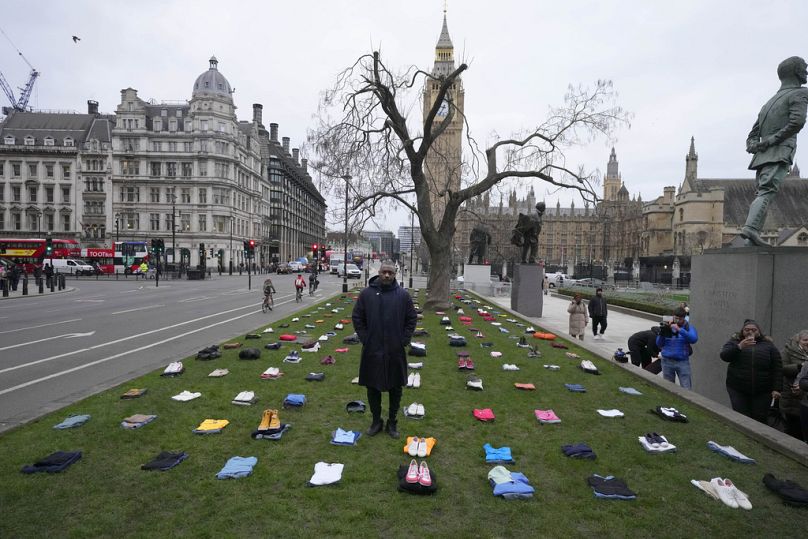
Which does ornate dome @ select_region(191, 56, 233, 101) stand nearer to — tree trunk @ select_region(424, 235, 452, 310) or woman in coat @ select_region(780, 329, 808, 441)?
tree trunk @ select_region(424, 235, 452, 310)

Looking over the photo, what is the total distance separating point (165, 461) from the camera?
4.91m

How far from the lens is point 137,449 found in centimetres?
532

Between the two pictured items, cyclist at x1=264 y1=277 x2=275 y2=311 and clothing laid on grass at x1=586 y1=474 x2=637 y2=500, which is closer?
clothing laid on grass at x1=586 y1=474 x2=637 y2=500

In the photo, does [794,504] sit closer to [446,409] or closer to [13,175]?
[446,409]

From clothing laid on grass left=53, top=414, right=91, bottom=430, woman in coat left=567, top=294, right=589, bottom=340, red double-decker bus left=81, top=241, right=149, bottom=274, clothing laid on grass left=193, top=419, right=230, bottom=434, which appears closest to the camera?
clothing laid on grass left=193, top=419, right=230, bottom=434

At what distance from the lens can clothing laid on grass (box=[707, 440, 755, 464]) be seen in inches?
203

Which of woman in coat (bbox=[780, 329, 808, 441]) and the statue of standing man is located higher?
the statue of standing man

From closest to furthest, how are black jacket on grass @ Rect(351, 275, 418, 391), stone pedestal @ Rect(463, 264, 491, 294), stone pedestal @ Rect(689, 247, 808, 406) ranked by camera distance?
black jacket on grass @ Rect(351, 275, 418, 391) → stone pedestal @ Rect(689, 247, 808, 406) → stone pedestal @ Rect(463, 264, 491, 294)

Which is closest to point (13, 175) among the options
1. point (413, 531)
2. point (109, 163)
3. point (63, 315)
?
point (109, 163)

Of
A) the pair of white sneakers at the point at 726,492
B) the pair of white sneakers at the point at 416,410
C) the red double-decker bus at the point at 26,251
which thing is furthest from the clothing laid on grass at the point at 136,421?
the red double-decker bus at the point at 26,251

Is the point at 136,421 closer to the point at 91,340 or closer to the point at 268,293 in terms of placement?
the point at 91,340

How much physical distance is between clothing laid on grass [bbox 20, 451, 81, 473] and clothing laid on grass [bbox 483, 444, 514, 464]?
433 centimetres

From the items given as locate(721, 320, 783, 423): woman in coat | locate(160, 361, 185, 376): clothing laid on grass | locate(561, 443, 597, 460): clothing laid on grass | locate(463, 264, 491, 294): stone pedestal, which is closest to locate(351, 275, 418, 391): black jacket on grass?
locate(561, 443, 597, 460): clothing laid on grass

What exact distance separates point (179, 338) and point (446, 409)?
31.8 feet
